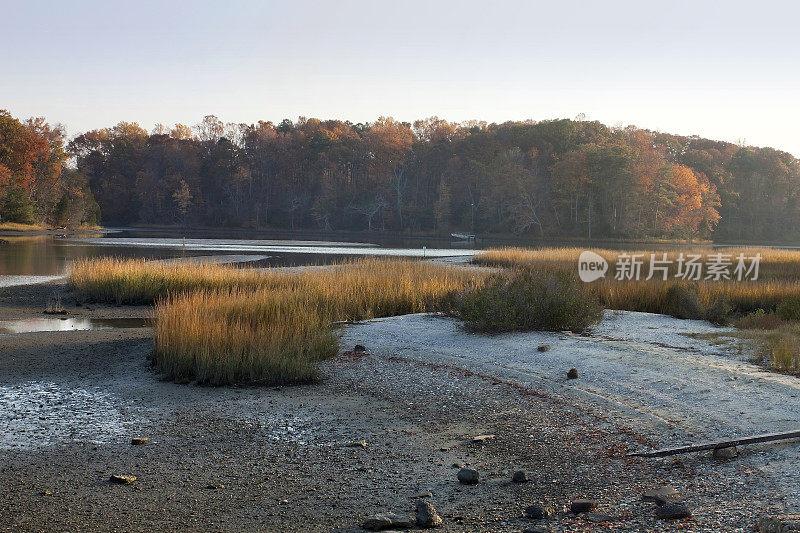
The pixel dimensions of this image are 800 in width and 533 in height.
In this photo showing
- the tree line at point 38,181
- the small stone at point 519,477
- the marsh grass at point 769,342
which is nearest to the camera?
the small stone at point 519,477

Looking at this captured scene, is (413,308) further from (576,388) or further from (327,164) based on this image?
(327,164)

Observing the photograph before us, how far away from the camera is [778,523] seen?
4516mm

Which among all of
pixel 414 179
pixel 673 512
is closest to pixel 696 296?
pixel 673 512

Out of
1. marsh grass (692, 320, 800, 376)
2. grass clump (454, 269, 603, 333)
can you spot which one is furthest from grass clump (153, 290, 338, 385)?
marsh grass (692, 320, 800, 376)

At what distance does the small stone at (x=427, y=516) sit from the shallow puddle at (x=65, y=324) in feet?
40.5

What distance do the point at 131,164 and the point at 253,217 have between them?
21.4m

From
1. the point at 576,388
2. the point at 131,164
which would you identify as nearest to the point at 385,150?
the point at 131,164

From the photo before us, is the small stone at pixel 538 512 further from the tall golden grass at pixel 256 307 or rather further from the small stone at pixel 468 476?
the tall golden grass at pixel 256 307

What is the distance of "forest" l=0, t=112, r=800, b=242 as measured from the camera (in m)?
69.2

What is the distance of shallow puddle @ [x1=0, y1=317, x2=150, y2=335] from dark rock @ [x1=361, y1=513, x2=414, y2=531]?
1217cm

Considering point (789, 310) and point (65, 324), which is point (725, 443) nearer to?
point (789, 310)

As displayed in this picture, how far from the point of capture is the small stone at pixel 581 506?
202 inches

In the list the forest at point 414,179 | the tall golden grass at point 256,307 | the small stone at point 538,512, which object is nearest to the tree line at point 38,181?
the forest at point 414,179

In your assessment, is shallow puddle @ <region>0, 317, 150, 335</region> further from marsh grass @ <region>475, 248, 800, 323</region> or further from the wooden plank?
the wooden plank
